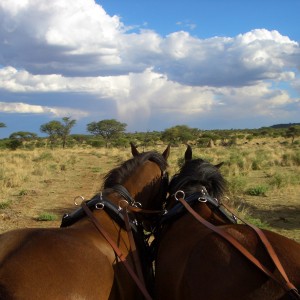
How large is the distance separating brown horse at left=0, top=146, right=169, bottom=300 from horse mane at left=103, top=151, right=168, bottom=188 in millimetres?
333

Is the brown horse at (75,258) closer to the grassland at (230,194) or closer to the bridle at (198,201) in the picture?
the bridle at (198,201)

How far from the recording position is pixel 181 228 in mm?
3045

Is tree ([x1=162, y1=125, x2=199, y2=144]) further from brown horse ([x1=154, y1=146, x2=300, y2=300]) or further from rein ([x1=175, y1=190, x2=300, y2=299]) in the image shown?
rein ([x1=175, y1=190, x2=300, y2=299])

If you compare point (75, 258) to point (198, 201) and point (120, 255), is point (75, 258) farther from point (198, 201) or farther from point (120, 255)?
point (198, 201)

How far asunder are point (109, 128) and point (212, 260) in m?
61.9

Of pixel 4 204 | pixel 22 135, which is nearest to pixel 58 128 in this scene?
pixel 22 135

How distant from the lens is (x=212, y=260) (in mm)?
2328

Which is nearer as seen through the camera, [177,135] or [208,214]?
[208,214]

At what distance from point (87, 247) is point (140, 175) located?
1.59 metres

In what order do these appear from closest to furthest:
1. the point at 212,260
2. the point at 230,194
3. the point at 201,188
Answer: the point at 212,260 < the point at 201,188 < the point at 230,194

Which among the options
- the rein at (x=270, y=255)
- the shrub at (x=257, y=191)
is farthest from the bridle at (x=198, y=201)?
the shrub at (x=257, y=191)

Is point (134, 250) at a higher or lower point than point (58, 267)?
lower

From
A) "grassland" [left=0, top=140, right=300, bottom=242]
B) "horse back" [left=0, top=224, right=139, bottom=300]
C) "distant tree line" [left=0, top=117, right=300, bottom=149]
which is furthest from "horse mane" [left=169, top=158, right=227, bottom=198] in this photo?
"distant tree line" [left=0, top=117, right=300, bottom=149]

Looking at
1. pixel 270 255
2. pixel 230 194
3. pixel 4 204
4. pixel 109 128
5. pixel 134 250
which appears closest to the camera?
pixel 270 255
